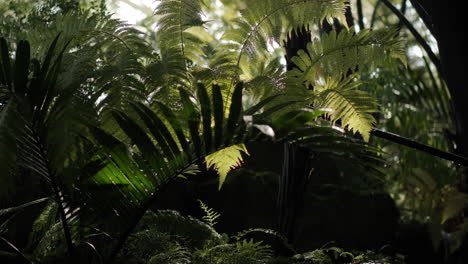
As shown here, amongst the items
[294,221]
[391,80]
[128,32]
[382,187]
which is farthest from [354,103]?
[391,80]

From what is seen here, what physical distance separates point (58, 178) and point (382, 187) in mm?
3102

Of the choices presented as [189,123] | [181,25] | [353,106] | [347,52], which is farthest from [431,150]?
[181,25]

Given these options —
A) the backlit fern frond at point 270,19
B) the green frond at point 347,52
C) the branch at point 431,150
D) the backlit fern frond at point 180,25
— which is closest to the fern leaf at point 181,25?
the backlit fern frond at point 180,25

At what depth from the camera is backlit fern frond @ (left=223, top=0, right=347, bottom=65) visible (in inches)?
73.5

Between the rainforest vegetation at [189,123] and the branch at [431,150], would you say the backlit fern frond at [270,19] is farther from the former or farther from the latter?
the branch at [431,150]

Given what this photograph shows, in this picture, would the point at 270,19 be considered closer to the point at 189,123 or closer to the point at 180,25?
the point at 180,25

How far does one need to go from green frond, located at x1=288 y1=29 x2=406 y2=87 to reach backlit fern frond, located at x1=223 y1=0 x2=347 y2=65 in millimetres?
85

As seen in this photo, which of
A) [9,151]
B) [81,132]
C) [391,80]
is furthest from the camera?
[391,80]

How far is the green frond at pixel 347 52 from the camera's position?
5.97ft

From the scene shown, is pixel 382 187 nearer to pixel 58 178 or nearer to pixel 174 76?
pixel 174 76

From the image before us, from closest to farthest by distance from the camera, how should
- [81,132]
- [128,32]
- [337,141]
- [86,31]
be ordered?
[81,132]
[337,141]
[86,31]
[128,32]

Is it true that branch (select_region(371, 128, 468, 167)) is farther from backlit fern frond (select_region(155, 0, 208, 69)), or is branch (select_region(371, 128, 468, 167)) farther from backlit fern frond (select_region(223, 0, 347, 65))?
backlit fern frond (select_region(155, 0, 208, 69))

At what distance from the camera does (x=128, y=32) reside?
1919 mm

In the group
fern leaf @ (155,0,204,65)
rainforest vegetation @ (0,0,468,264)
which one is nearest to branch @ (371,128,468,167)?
rainforest vegetation @ (0,0,468,264)
